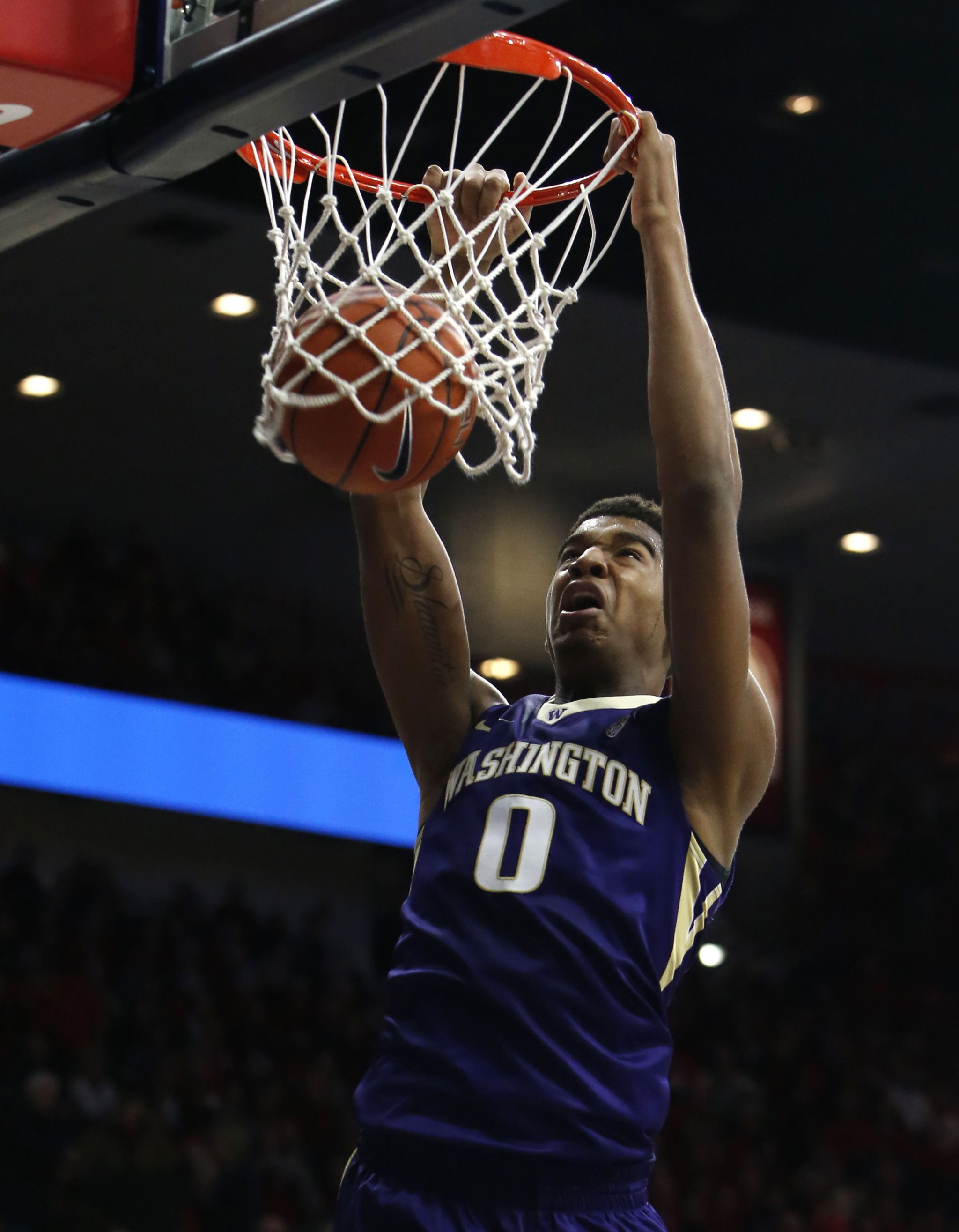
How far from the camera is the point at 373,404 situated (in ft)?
A: 6.90

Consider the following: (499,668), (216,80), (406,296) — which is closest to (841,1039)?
(499,668)

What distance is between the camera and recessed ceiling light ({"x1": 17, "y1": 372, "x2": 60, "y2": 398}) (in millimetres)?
9508

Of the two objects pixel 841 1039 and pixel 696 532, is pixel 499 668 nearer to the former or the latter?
pixel 841 1039

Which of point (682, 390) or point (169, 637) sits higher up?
point (169, 637)

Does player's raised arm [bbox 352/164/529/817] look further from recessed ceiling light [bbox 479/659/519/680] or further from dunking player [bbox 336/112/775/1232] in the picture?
recessed ceiling light [bbox 479/659/519/680]

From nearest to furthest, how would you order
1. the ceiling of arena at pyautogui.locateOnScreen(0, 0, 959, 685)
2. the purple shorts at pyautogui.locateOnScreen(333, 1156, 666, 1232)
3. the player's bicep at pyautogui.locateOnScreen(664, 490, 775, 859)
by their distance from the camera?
the purple shorts at pyautogui.locateOnScreen(333, 1156, 666, 1232)
the player's bicep at pyautogui.locateOnScreen(664, 490, 775, 859)
the ceiling of arena at pyautogui.locateOnScreen(0, 0, 959, 685)

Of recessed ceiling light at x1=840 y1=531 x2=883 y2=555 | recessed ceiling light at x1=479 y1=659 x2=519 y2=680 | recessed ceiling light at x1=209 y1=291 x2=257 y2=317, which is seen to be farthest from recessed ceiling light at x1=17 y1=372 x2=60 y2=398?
recessed ceiling light at x1=840 y1=531 x2=883 y2=555

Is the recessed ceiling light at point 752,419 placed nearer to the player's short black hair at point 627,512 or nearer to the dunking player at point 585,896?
the player's short black hair at point 627,512

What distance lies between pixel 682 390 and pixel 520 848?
645 millimetres

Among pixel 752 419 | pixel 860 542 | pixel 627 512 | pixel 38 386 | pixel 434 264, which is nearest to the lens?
pixel 434 264

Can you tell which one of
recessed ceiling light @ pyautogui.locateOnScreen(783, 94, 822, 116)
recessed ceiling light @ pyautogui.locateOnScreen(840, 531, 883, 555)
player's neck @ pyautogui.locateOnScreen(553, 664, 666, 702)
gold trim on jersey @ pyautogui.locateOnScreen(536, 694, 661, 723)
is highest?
recessed ceiling light @ pyautogui.locateOnScreen(840, 531, 883, 555)

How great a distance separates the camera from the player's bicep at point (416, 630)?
2.52 metres

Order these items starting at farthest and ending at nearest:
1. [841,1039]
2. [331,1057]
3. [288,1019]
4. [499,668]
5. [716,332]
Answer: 1. [841,1039]
2. [499,668]
3. [288,1019]
4. [331,1057]
5. [716,332]

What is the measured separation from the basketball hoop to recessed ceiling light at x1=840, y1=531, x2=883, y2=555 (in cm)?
883
